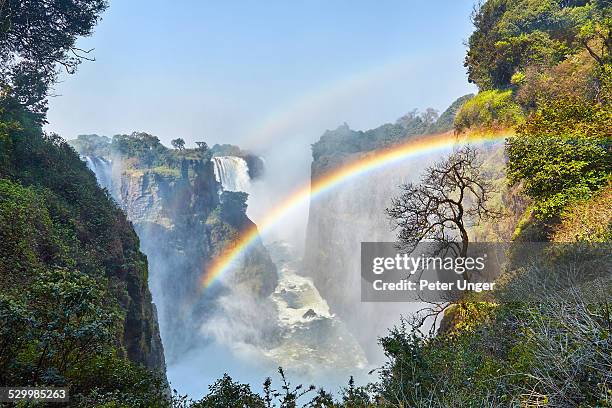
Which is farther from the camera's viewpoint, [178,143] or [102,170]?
[178,143]

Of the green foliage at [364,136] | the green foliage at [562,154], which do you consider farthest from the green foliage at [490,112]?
the green foliage at [364,136]

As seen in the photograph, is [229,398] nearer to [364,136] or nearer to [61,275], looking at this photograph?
[61,275]

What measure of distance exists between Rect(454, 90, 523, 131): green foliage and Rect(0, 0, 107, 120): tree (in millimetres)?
21758

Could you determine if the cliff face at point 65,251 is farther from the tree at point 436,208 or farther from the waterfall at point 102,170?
the waterfall at point 102,170

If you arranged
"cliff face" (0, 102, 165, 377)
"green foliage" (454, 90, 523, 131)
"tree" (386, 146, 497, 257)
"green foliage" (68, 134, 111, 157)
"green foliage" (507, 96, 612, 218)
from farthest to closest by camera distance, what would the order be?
1. "green foliage" (68, 134, 111, 157)
2. "green foliage" (454, 90, 523, 131)
3. "tree" (386, 146, 497, 257)
4. "green foliage" (507, 96, 612, 218)
5. "cliff face" (0, 102, 165, 377)

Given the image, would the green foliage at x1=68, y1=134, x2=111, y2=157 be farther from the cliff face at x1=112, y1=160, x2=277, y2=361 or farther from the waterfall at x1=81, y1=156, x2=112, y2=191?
the cliff face at x1=112, y1=160, x2=277, y2=361

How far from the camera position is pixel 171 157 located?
60125 mm

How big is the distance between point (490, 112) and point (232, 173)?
61.9 meters

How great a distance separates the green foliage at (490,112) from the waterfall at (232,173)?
180ft

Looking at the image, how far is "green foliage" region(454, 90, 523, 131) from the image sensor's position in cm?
1988

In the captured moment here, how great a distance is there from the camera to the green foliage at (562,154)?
11016 millimetres

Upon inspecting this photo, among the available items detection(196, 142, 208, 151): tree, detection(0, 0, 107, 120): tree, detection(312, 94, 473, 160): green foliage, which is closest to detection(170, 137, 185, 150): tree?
detection(196, 142, 208, 151): tree

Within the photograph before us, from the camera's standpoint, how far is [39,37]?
47.9 ft

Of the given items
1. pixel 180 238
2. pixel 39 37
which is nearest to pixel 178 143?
pixel 180 238
